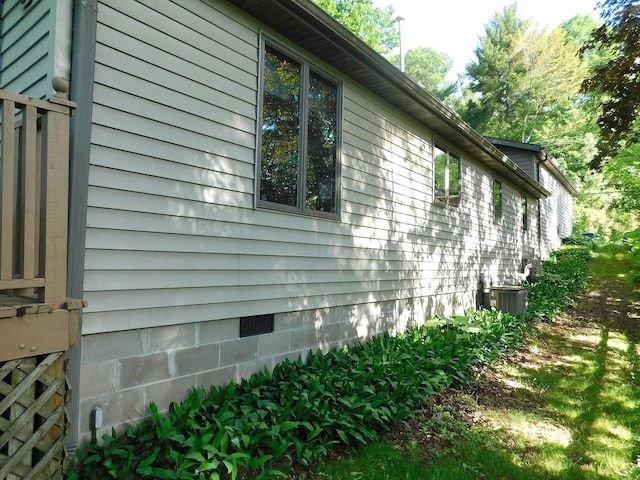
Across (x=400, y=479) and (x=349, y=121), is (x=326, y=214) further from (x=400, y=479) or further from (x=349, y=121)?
(x=400, y=479)

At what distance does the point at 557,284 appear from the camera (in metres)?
13.3

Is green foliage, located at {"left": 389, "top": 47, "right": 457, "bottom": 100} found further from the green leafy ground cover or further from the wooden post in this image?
the wooden post

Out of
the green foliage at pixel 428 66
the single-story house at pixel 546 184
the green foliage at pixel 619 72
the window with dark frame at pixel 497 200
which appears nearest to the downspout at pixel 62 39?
the green foliage at pixel 619 72

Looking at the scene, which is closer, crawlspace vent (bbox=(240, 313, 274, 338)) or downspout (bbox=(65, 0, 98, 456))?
downspout (bbox=(65, 0, 98, 456))

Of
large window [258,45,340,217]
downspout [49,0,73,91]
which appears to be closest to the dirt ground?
large window [258,45,340,217]

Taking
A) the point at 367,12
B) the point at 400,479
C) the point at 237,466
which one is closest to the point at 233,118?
the point at 237,466

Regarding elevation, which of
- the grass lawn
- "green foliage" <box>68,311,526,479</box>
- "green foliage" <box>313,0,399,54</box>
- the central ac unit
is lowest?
the grass lawn

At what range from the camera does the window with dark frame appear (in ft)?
40.1

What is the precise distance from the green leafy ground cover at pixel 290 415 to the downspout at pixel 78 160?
50cm

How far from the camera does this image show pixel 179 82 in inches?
147

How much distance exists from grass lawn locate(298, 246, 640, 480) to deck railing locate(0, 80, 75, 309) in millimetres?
Answer: 2265

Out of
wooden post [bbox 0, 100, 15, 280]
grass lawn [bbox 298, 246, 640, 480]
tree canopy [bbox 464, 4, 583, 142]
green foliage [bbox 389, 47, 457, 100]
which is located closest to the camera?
wooden post [bbox 0, 100, 15, 280]

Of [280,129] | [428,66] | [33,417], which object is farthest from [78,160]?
[428,66]

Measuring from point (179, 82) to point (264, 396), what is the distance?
297 centimetres
